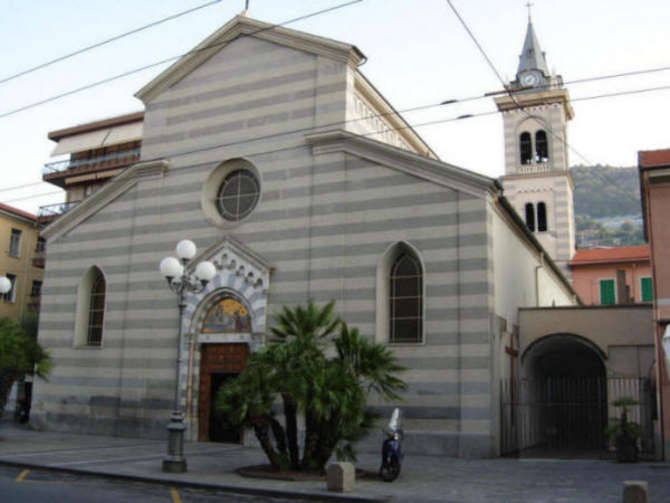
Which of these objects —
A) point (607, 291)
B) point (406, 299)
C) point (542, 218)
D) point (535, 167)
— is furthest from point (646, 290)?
point (406, 299)

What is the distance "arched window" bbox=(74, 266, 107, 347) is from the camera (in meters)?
24.2

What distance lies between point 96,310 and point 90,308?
0.29 m

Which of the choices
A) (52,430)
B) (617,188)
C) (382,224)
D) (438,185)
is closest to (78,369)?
(52,430)

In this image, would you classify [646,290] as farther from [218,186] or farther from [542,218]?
[218,186]

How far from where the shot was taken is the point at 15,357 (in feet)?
65.6

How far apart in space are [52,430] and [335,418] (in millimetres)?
14002

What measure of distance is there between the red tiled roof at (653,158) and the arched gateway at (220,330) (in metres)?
10.5

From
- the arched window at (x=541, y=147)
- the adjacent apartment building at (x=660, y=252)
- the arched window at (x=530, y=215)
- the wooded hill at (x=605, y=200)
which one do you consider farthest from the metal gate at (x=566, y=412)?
the wooded hill at (x=605, y=200)

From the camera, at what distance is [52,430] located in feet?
77.6

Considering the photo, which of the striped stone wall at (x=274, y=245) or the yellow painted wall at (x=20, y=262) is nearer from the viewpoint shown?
the striped stone wall at (x=274, y=245)

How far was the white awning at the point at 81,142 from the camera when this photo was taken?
43500 mm

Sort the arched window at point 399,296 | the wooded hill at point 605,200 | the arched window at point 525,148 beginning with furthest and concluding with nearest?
1. the wooded hill at point 605,200
2. the arched window at point 525,148
3. the arched window at point 399,296

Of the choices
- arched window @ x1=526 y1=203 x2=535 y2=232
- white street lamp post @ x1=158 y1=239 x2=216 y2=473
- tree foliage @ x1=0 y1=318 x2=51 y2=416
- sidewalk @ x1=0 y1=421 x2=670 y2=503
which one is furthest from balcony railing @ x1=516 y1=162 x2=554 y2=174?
white street lamp post @ x1=158 y1=239 x2=216 y2=473

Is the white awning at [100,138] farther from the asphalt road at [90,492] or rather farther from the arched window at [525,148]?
the asphalt road at [90,492]
